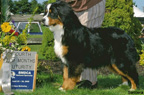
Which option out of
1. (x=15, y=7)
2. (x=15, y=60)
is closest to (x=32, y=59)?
(x=15, y=60)

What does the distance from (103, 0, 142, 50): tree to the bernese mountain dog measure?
4693 mm

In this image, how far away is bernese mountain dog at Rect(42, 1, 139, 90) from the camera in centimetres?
468

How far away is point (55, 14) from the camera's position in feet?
15.1

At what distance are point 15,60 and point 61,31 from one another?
1.05 meters

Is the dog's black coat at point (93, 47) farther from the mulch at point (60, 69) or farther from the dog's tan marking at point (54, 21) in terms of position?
the mulch at point (60, 69)

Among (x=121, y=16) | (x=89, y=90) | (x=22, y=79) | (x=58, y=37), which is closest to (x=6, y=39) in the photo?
(x=22, y=79)

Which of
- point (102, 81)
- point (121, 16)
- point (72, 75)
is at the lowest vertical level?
point (102, 81)

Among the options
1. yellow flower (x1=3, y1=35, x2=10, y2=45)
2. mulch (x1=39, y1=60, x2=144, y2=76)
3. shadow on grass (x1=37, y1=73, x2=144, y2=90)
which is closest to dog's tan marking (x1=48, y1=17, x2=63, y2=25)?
yellow flower (x1=3, y1=35, x2=10, y2=45)

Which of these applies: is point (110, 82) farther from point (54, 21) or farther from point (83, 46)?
point (54, 21)

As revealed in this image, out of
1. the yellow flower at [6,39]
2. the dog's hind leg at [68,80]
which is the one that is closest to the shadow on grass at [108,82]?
the dog's hind leg at [68,80]

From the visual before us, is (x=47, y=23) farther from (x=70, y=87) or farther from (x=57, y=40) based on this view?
(x=70, y=87)

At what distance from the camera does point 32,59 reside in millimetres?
5113

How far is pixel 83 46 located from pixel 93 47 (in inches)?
8.1

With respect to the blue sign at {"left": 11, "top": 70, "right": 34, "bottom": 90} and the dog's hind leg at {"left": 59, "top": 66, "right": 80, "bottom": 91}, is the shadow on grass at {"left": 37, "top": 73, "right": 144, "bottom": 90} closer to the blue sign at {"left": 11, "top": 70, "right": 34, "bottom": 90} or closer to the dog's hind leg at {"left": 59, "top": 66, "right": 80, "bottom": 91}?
the blue sign at {"left": 11, "top": 70, "right": 34, "bottom": 90}
